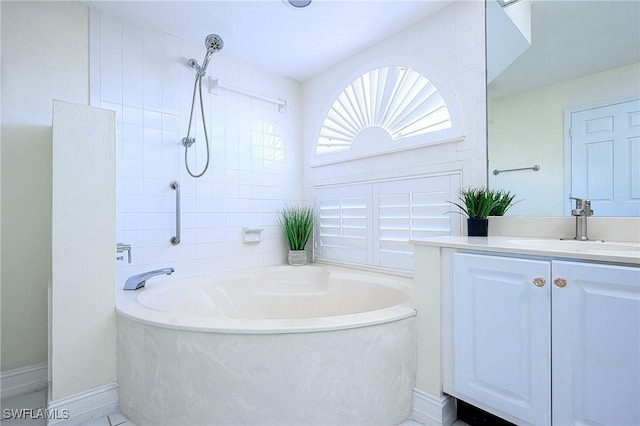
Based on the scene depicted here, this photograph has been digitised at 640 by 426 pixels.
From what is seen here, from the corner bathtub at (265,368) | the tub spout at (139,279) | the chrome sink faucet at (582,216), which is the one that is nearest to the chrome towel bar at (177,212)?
the tub spout at (139,279)

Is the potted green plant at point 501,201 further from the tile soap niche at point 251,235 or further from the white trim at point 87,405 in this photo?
the white trim at point 87,405

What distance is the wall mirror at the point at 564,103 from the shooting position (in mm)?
1432

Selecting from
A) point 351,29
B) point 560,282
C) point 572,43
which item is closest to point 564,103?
point 572,43

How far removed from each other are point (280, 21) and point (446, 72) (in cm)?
115

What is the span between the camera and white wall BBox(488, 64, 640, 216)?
1520 mm

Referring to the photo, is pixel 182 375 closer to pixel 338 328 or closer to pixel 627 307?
pixel 338 328

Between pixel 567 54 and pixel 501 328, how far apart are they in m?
1.42

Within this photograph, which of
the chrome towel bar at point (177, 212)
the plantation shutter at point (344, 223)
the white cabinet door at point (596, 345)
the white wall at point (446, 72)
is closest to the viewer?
the white cabinet door at point (596, 345)

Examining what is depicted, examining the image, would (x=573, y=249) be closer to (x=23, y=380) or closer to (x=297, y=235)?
(x=297, y=235)

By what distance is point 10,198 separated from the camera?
1.76m

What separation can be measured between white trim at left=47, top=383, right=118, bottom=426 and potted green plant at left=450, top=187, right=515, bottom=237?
207 cm

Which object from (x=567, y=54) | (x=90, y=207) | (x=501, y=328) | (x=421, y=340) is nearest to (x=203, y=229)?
(x=90, y=207)

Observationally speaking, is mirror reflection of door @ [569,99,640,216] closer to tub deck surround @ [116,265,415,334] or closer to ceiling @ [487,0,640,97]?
ceiling @ [487,0,640,97]

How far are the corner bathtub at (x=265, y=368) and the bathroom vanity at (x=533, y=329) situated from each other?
187 mm
